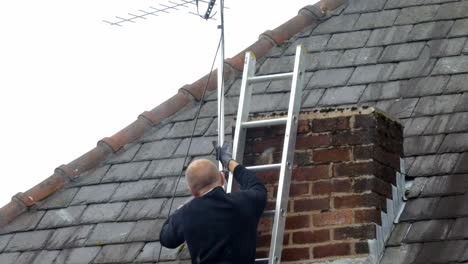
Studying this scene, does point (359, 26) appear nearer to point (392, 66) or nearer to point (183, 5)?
point (392, 66)

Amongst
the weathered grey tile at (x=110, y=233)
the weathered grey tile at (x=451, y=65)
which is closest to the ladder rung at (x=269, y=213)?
the weathered grey tile at (x=110, y=233)

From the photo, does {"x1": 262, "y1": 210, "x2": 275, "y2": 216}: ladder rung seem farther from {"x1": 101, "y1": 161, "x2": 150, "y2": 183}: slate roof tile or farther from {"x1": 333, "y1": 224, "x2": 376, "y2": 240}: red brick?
{"x1": 101, "y1": 161, "x2": 150, "y2": 183}: slate roof tile

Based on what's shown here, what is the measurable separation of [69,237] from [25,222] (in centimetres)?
59

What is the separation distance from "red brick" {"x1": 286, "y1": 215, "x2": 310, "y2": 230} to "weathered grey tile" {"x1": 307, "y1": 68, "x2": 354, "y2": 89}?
6.12 ft

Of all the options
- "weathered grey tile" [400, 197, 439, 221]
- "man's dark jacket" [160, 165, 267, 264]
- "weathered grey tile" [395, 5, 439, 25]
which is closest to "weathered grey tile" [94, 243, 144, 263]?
"man's dark jacket" [160, 165, 267, 264]

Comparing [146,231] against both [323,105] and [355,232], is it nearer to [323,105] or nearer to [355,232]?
[323,105]

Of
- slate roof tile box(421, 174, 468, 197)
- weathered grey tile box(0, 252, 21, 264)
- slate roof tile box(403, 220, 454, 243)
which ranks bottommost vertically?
slate roof tile box(403, 220, 454, 243)

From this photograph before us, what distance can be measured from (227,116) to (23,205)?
1635 millimetres

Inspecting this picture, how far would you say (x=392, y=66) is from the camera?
7953 mm

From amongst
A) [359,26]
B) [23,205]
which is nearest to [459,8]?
[359,26]

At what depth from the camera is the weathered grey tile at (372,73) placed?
785 centimetres

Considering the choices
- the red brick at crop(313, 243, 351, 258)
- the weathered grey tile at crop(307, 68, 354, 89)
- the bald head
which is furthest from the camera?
the weathered grey tile at crop(307, 68, 354, 89)

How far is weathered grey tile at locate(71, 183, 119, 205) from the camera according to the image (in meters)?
7.92

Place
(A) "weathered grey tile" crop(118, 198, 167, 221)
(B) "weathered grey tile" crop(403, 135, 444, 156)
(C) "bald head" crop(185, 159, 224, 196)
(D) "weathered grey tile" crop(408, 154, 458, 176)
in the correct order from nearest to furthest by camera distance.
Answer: (C) "bald head" crop(185, 159, 224, 196), (D) "weathered grey tile" crop(408, 154, 458, 176), (B) "weathered grey tile" crop(403, 135, 444, 156), (A) "weathered grey tile" crop(118, 198, 167, 221)
